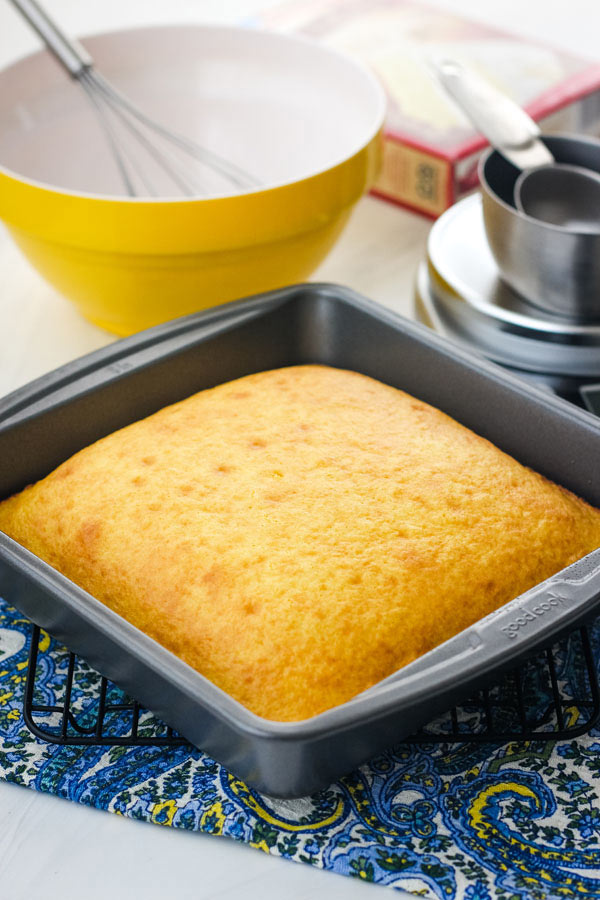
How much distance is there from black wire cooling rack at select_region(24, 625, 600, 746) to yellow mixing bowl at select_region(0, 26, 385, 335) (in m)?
0.35

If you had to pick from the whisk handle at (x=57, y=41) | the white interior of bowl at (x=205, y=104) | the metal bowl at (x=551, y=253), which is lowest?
the metal bowl at (x=551, y=253)

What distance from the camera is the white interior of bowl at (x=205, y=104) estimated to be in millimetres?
1049

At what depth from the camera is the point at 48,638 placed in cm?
74

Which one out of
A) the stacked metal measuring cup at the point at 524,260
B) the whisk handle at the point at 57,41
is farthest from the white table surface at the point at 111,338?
the whisk handle at the point at 57,41

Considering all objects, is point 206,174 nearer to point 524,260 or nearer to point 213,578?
point 524,260

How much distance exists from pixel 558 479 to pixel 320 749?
0.31 m

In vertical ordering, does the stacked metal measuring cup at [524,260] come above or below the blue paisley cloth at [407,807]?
above

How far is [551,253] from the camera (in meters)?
0.85

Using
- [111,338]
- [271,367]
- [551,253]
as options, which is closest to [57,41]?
[111,338]

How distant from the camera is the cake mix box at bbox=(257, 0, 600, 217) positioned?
1.13 meters

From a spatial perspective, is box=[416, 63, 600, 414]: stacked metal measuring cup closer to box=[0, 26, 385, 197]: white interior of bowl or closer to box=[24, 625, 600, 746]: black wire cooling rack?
box=[0, 26, 385, 197]: white interior of bowl

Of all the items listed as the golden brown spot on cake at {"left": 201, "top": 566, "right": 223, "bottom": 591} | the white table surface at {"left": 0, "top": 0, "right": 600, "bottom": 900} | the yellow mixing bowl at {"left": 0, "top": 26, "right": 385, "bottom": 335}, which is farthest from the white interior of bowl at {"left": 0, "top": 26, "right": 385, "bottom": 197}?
the golden brown spot on cake at {"left": 201, "top": 566, "right": 223, "bottom": 591}

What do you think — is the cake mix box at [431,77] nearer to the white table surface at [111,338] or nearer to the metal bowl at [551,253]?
the white table surface at [111,338]

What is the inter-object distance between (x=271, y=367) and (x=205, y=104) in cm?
38
